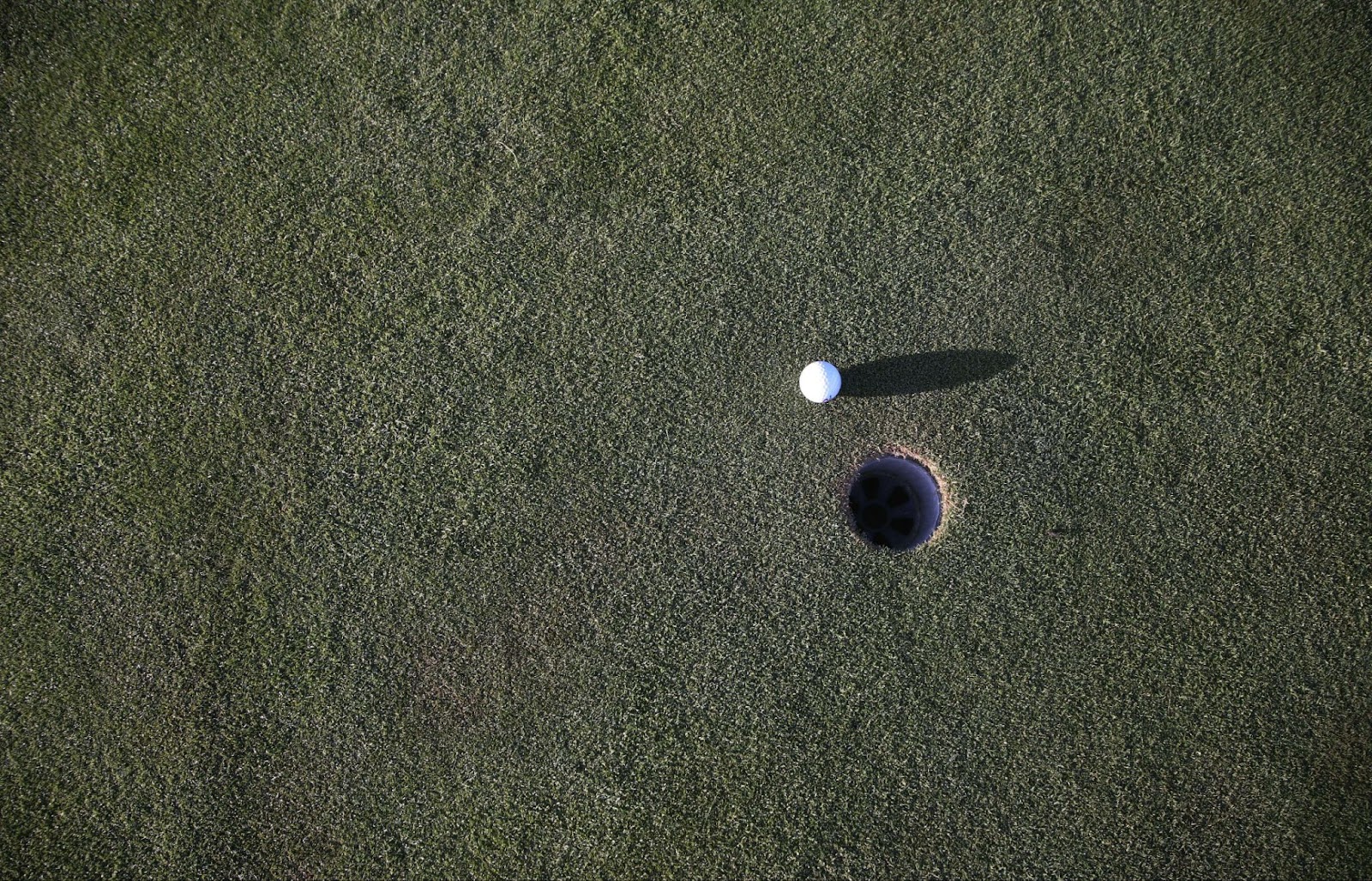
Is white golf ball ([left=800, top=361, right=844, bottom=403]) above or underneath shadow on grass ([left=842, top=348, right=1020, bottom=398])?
underneath

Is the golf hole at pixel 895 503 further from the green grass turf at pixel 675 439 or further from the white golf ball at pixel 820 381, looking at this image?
the white golf ball at pixel 820 381

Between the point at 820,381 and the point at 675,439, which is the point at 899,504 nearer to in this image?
the point at 820,381

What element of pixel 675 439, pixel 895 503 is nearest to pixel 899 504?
pixel 895 503

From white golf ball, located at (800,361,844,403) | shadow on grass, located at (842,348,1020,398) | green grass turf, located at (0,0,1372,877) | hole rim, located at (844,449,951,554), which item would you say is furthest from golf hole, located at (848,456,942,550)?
white golf ball, located at (800,361,844,403)

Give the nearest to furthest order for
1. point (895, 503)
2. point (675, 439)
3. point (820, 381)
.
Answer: point (820, 381) < point (675, 439) < point (895, 503)

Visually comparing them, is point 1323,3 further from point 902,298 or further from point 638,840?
point 638,840

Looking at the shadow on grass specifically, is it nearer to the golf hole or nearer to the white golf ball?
the white golf ball
